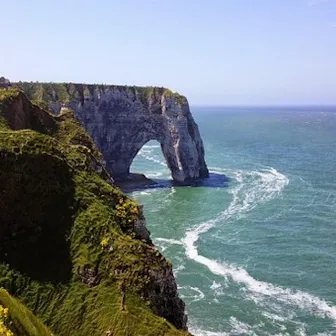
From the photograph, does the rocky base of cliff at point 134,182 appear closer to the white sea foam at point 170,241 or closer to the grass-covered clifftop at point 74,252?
the white sea foam at point 170,241

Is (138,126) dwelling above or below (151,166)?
above

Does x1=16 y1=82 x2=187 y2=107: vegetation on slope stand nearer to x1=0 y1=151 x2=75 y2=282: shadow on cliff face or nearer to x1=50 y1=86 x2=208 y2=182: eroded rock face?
x1=50 y1=86 x2=208 y2=182: eroded rock face

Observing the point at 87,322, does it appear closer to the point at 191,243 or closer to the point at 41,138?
the point at 41,138

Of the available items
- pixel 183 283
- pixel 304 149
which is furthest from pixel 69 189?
pixel 304 149

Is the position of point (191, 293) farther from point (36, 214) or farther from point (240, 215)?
point (240, 215)

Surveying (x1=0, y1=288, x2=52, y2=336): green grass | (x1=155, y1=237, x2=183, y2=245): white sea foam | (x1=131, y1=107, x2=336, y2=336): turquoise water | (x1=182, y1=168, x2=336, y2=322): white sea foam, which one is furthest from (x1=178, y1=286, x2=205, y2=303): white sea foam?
(x1=0, y1=288, x2=52, y2=336): green grass

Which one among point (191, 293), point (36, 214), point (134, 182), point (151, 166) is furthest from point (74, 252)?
point (151, 166)
